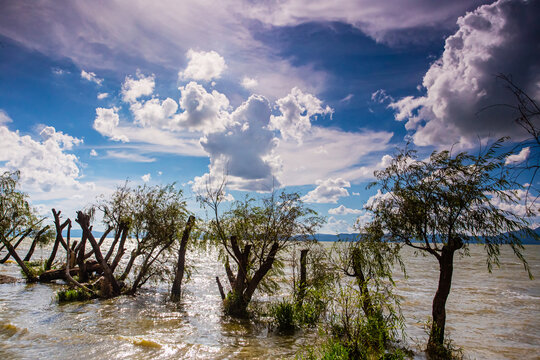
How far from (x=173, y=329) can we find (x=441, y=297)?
44.9ft

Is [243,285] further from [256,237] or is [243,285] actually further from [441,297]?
[441,297]

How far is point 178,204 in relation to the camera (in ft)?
74.4

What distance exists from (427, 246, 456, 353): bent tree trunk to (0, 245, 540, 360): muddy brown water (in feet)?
2.63

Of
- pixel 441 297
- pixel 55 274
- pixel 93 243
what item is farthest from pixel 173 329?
pixel 55 274

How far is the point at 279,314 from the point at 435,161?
11.3m

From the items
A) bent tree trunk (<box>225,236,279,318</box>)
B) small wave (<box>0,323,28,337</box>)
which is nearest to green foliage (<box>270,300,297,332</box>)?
bent tree trunk (<box>225,236,279,318</box>)

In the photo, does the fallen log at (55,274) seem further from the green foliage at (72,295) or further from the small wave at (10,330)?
the small wave at (10,330)

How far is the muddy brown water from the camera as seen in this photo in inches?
480

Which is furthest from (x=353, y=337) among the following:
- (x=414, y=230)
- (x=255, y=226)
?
(x=255, y=226)

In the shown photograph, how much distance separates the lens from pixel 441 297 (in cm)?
1239

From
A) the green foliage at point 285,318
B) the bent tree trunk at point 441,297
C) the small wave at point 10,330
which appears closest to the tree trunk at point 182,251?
the green foliage at point 285,318

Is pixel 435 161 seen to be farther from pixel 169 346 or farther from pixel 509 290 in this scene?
pixel 509 290

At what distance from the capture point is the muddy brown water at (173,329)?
40.0 ft

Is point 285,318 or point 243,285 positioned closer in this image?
point 285,318
